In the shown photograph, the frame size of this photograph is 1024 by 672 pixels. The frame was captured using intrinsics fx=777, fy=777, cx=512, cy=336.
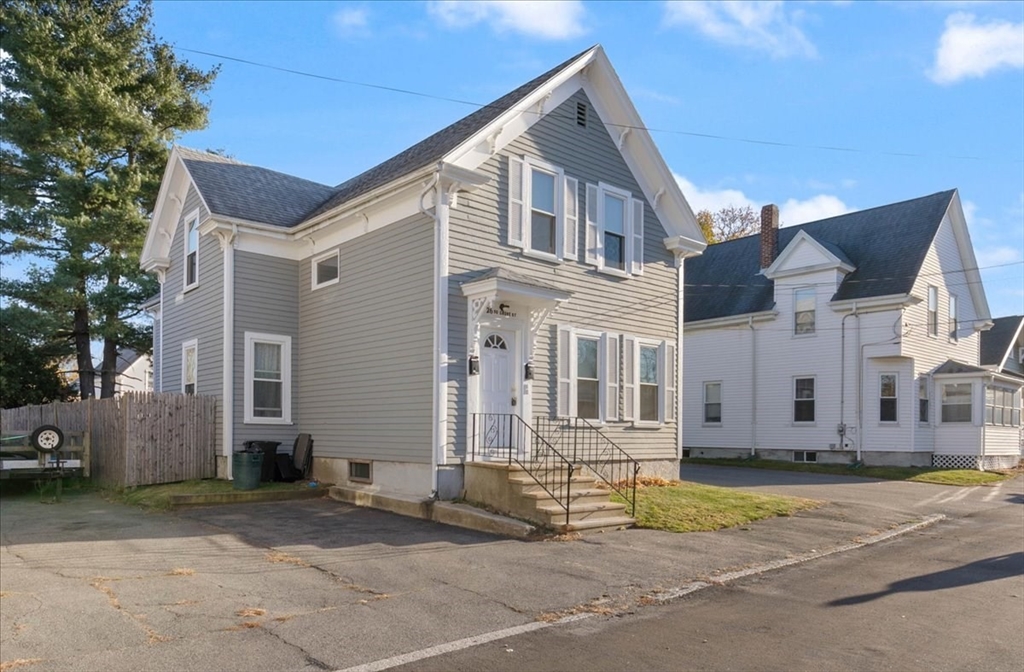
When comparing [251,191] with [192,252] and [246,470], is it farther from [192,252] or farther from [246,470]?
[246,470]

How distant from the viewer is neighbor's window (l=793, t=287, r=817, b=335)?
27.0 meters

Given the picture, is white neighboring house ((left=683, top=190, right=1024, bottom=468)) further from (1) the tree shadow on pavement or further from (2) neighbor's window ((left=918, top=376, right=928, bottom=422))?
(1) the tree shadow on pavement

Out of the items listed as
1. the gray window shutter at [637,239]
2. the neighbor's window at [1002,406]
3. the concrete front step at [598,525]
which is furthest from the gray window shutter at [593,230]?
the neighbor's window at [1002,406]

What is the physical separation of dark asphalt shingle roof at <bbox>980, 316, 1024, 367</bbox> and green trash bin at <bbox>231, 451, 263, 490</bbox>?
2779 cm

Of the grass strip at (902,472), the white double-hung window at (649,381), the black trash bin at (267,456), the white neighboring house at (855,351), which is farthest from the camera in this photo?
the white neighboring house at (855,351)

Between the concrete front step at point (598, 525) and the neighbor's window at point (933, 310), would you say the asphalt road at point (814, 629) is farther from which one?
the neighbor's window at point (933, 310)

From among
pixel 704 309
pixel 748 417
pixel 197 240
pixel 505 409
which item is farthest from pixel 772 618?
pixel 704 309

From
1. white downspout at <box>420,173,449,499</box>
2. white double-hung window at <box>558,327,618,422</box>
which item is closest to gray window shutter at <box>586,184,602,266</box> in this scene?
white double-hung window at <box>558,327,618,422</box>

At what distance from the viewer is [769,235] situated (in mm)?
29125

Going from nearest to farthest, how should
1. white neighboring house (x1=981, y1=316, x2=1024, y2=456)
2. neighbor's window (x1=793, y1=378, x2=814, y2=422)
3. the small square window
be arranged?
1. the small square window
2. neighbor's window (x1=793, y1=378, x2=814, y2=422)
3. white neighboring house (x1=981, y1=316, x2=1024, y2=456)

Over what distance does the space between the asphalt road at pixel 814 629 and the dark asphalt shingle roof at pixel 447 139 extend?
8128 millimetres

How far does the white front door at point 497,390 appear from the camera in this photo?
1358 centimetres

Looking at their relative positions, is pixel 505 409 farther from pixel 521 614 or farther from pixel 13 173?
pixel 13 173

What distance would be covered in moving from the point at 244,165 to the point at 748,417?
63.2 feet
